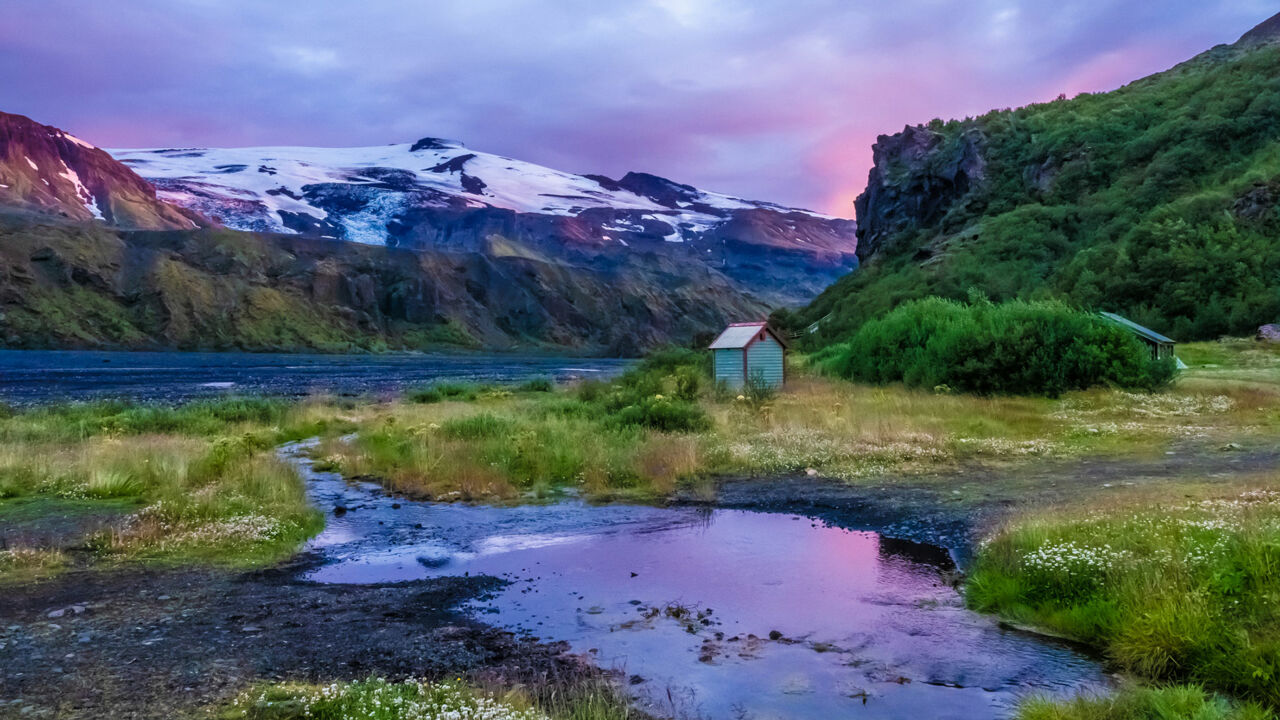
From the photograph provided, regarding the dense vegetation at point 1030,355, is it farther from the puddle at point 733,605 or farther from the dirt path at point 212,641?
the dirt path at point 212,641

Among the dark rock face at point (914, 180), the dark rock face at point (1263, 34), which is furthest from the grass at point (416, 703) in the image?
the dark rock face at point (1263, 34)

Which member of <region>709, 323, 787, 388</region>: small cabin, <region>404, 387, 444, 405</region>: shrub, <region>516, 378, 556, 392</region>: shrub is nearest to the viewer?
<region>709, 323, 787, 388</region>: small cabin

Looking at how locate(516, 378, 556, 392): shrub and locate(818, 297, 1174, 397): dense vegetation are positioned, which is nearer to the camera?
locate(818, 297, 1174, 397): dense vegetation

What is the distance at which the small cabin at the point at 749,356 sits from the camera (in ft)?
128

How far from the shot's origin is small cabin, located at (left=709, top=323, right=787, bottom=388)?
128 ft

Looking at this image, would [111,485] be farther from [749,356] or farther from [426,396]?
[426,396]

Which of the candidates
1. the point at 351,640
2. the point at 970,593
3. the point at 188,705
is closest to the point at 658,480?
the point at 970,593

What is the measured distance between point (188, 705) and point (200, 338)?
15951 cm

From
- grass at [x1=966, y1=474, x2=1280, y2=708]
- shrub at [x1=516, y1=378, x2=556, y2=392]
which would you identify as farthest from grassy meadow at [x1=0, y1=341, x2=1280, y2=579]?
shrub at [x1=516, y1=378, x2=556, y2=392]

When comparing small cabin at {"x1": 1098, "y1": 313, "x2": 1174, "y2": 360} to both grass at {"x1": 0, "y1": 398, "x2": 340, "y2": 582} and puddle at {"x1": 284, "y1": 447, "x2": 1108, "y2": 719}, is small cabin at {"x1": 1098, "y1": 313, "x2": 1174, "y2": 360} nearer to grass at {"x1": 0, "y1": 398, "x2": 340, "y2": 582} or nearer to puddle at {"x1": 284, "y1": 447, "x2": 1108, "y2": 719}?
puddle at {"x1": 284, "y1": 447, "x2": 1108, "y2": 719}

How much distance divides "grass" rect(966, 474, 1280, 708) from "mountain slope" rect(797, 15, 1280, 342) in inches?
1807

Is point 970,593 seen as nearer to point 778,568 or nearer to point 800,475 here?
point 778,568

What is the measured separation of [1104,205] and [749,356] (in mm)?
52831

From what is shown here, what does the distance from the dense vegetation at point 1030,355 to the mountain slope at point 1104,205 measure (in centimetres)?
1944
